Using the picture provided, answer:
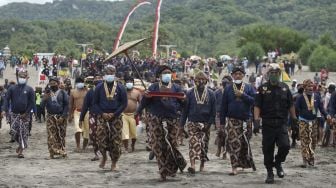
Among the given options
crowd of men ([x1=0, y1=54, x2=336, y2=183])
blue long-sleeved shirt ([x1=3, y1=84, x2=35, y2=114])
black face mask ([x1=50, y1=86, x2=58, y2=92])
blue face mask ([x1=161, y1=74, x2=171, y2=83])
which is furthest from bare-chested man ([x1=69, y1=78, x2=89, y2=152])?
blue face mask ([x1=161, y1=74, x2=171, y2=83])

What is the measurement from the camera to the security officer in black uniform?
11.7m

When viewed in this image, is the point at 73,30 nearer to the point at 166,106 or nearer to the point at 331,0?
the point at 331,0

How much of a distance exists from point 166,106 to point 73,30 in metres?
126

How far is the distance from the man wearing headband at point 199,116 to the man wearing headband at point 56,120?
12.0ft

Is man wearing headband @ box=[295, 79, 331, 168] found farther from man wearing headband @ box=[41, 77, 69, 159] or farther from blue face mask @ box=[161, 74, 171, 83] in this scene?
man wearing headband @ box=[41, 77, 69, 159]

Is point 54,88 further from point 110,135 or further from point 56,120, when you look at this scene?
point 110,135

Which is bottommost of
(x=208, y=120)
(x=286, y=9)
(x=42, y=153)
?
(x=42, y=153)

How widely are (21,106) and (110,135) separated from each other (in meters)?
3.19

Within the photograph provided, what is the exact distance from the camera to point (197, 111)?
13.0 m


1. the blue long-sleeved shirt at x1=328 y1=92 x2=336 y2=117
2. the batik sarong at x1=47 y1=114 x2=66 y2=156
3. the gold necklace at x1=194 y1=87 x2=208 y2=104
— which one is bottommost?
the batik sarong at x1=47 y1=114 x2=66 y2=156

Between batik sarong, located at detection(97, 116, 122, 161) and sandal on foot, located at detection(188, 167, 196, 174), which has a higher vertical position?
batik sarong, located at detection(97, 116, 122, 161)

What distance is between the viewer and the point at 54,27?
460 feet

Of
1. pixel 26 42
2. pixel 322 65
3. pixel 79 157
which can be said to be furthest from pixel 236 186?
pixel 26 42

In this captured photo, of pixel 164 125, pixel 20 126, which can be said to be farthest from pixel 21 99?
pixel 164 125
